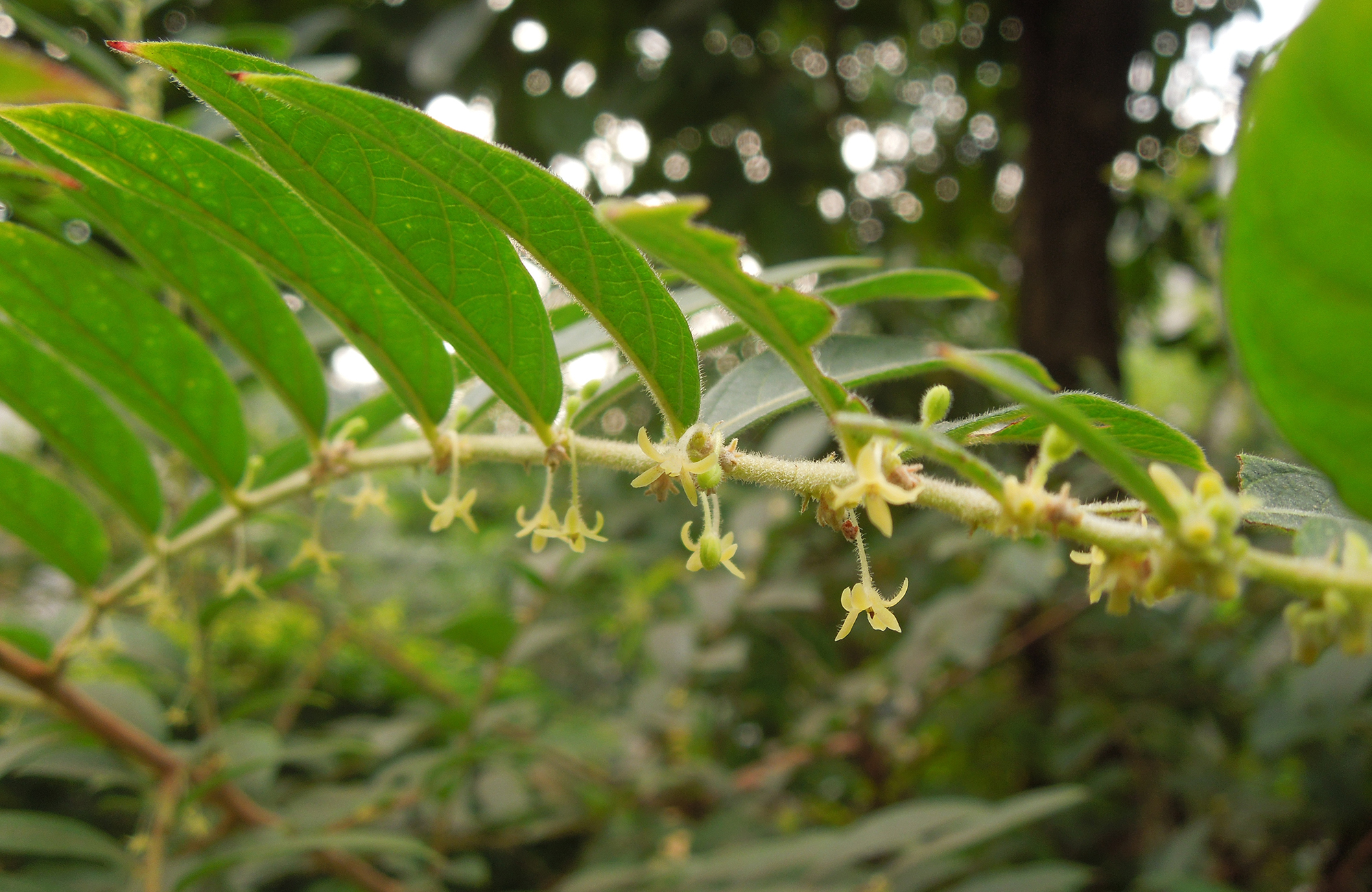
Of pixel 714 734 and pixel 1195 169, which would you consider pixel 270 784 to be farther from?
pixel 1195 169

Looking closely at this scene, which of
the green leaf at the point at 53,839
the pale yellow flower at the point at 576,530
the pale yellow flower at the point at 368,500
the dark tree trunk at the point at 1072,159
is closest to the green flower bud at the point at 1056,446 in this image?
the pale yellow flower at the point at 576,530

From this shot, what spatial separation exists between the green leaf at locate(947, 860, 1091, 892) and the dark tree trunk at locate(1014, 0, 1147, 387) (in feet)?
7.50

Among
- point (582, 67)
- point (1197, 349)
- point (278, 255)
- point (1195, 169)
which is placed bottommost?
point (1197, 349)

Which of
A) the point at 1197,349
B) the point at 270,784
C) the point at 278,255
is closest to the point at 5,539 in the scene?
the point at 270,784

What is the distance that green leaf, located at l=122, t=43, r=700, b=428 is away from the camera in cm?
54

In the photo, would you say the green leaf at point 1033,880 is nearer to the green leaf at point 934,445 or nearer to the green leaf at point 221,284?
the green leaf at point 934,445

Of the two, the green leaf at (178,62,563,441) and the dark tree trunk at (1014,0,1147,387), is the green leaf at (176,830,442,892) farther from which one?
the dark tree trunk at (1014,0,1147,387)

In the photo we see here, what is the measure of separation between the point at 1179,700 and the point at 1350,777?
2.35 ft

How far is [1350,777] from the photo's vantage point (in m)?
2.03

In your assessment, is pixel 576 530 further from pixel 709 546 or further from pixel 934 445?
pixel 934 445

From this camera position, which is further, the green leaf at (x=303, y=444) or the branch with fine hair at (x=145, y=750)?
the branch with fine hair at (x=145, y=750)

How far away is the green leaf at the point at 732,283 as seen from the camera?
0.45 meters

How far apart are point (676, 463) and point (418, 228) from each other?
0.87ft

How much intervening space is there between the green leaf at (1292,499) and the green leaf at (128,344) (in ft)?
3.43
